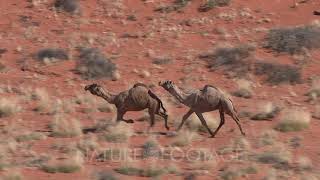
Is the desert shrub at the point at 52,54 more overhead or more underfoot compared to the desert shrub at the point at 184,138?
more underfoot

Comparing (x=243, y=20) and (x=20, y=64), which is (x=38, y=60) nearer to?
(x=20, y=64)

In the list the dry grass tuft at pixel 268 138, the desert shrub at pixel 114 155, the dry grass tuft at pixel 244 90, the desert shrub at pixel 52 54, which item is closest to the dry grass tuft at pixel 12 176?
the desert shrub at pixel 114 155

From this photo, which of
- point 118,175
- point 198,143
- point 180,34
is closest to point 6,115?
point 198,143

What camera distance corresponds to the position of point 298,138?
1700 centimetres

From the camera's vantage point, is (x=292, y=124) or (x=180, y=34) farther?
(x=180, y=34)

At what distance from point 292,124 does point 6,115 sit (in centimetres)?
841

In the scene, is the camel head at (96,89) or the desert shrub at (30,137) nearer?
the desert shrub at (30,137)

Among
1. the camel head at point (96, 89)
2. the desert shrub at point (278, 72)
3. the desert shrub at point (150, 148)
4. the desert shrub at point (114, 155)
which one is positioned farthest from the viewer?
the desert shrub at point (278, 72)

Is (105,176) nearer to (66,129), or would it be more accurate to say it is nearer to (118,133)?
(118,133)

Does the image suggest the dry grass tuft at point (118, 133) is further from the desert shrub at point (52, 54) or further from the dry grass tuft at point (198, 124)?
the desert shrub at point (52, 54)

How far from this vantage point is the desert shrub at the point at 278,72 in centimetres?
2749

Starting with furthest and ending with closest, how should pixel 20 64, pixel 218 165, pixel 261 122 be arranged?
pixel 20 64, pixel 261 122, pixel 218 165

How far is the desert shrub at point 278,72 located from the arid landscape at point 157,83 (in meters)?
0.05

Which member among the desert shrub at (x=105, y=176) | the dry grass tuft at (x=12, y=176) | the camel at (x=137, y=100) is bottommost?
the desert shrub at (x=105, y=176)
